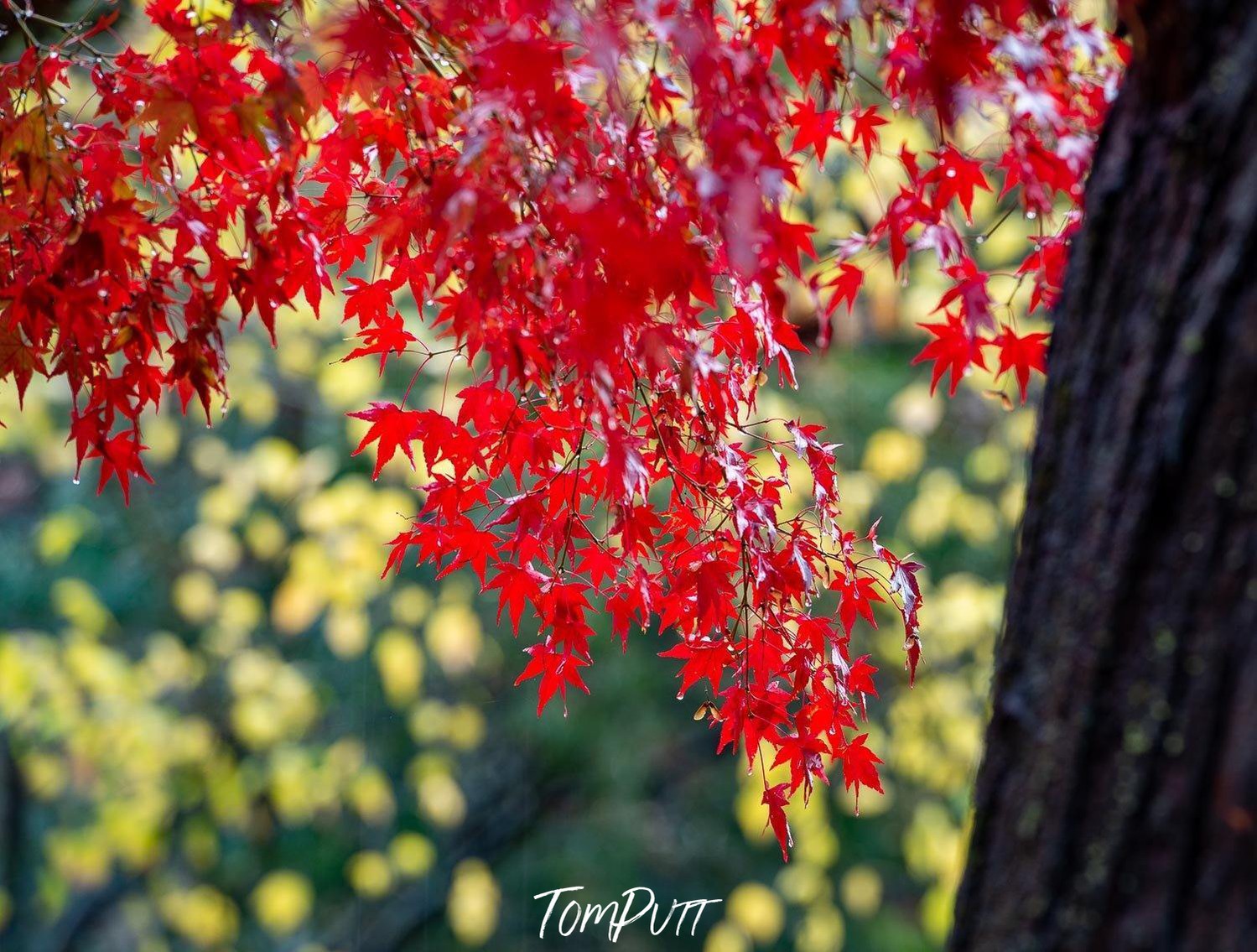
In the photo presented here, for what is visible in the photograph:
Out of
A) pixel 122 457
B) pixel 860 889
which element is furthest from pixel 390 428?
pixel 860 889

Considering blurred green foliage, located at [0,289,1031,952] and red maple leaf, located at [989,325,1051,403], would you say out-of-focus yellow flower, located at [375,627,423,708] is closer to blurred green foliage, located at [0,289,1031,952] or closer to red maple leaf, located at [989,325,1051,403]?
blurred green foliage, located at [0,289,1031,952]

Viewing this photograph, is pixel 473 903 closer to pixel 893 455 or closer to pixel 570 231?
pixel 893 455

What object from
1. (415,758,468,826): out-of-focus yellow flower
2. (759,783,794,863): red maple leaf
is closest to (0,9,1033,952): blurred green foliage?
(415,758,468,826): out-of-focus yellow flower

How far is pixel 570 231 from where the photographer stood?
1018 mm

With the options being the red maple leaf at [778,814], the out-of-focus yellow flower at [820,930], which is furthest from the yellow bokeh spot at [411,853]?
the red maple leaf at [778,814]

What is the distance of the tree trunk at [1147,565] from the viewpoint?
2.19ft

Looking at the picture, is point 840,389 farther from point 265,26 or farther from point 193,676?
point 265,26

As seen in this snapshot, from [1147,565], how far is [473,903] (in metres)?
3.44

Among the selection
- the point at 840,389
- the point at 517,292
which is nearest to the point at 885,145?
the point at 840,389

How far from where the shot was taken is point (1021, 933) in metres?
0.74

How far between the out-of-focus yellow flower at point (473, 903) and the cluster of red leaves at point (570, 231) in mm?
2610

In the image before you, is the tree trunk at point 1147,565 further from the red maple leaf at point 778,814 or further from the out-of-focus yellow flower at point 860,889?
the out-of-focus yellow flower at point 860,889

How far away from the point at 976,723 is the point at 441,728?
162 centimetres

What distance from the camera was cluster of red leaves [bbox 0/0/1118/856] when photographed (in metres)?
0.95
